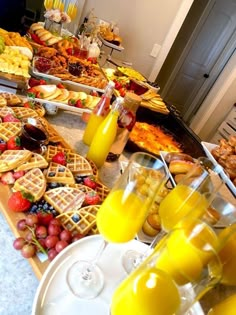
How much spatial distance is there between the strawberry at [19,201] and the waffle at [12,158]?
0.12 m

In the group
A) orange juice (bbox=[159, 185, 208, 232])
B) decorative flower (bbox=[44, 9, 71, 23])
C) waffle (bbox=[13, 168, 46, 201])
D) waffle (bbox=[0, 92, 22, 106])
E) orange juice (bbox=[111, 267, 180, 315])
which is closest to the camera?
orange juice (bbox=[111, 267, 180, 315])

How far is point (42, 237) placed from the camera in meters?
0.70

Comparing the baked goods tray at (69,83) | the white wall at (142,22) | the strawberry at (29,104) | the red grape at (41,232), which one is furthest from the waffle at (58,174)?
the white wall at (142,22)

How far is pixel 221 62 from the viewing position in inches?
167

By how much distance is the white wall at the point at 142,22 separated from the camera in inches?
104

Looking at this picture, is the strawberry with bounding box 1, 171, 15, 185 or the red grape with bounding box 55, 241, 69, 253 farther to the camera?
the strawberry with bounding box 1, 171, 15, 185

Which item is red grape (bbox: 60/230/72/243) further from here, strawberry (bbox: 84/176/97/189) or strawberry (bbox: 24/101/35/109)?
strawberry (bbox: 24/101/35/109)

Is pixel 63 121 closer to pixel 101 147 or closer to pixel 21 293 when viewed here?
pixel 101 147

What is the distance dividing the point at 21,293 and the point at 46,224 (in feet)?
0.61

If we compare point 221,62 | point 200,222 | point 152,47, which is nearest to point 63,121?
point 200,222

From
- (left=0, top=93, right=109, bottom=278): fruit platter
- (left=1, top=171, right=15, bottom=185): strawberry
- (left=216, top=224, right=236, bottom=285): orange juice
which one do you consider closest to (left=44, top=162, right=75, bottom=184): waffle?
(left=0, top=93, right=109, bottom=278): fruit platter

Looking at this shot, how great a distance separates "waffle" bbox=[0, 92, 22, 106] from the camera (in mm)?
1168

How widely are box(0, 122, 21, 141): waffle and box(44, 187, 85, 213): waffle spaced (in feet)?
0.96

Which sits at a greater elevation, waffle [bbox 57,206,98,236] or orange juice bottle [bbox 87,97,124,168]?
orange juice bottle [bbox 87,97,124,168]
